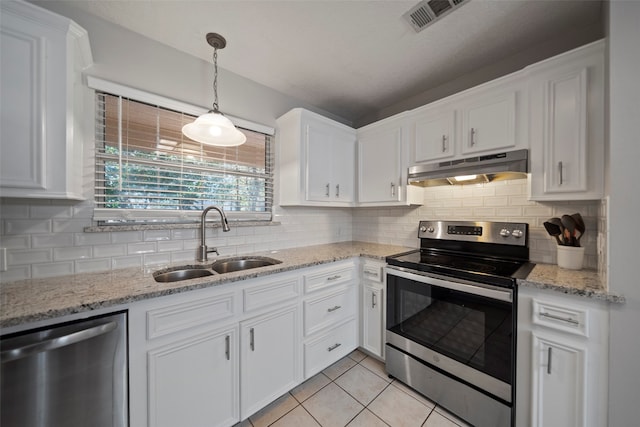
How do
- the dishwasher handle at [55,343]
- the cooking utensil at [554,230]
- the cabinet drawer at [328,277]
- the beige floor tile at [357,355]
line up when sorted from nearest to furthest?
the dishwasher handle at [55,343] < the cooking utensil at [554,230] < the cabinet drawer at [328,277] < the beige floor tile at [357,355]

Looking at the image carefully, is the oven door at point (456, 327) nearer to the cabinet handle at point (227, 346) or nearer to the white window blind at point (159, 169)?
the cabinet handle at point (227, 346)

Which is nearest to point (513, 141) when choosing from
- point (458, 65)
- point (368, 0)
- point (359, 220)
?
point (458, 65)

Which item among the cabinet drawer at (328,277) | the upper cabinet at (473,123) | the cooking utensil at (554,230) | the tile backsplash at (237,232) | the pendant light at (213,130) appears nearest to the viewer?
the tile backsplash at (237,232)

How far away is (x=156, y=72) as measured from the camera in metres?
1.69

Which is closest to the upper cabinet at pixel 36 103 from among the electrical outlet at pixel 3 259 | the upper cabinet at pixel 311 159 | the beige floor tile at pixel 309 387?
the electrical outlet at pixel 3 259

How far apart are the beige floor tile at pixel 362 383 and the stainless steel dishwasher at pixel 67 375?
136 cm

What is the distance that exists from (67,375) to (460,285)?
200cm

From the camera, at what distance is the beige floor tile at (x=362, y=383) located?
1654mm

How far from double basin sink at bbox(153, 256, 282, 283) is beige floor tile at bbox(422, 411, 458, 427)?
4.69 feet

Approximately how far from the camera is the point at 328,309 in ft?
6.11

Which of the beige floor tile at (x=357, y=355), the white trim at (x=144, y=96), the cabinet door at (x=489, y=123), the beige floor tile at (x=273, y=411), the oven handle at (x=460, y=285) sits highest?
the white trim at (x=144, y=96)

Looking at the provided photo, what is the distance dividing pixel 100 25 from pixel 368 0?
68.8 inches

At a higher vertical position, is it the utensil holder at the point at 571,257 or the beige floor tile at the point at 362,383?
the utensil holder at the point at 571,257

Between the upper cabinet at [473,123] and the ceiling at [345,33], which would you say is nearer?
the ceiling at [345,33]
